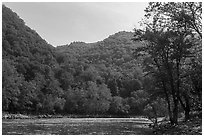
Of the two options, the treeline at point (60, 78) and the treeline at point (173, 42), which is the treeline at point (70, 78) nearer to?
the treeline at point (60, 78)

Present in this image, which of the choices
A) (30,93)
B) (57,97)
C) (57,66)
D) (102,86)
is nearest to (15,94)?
(30,93)

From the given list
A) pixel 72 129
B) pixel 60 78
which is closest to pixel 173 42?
pixel 72 129

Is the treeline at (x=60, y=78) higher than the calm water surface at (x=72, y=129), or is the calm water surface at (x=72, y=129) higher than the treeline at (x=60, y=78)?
the treeline at (x=60, y=78)

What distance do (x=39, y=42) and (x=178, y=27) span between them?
81.7m

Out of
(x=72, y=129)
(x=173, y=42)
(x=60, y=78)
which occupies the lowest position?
(x=72, y=129)

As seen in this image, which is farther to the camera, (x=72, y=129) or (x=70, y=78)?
(x=70, y=78)

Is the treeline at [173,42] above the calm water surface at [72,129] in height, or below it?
above

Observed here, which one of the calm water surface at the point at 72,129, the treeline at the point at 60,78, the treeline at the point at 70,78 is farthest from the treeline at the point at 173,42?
the treeline at the point at 60,78

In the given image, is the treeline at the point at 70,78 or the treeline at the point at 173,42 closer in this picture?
the treeline at the point at 173,42

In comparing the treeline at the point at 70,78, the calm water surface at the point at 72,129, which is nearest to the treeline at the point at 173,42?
the calm water surface at the point at 72,129

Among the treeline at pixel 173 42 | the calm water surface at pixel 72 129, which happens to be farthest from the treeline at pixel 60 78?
the treeline at pixel 173 42

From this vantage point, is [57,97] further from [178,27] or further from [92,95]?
[178,27]

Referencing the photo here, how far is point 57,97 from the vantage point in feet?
290

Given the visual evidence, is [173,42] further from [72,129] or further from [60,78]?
[60,78]
